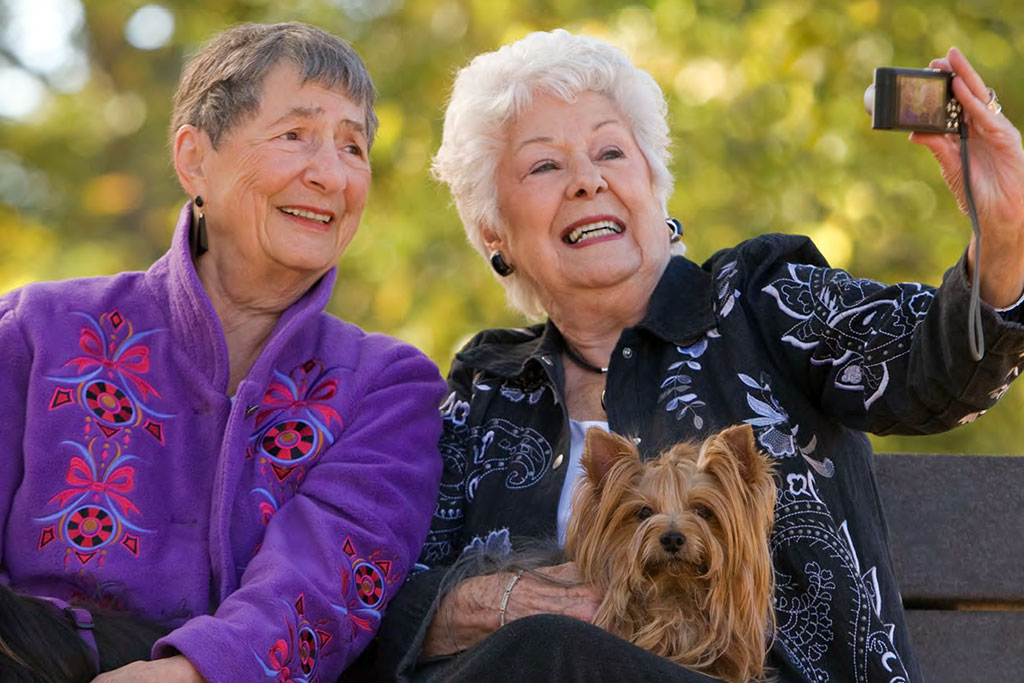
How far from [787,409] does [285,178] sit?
1.38 meters

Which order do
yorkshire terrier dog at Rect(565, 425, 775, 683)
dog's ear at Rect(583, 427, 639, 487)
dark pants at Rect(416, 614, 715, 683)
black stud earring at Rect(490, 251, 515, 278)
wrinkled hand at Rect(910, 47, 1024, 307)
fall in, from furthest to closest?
black stud earring at Rect(490, 251, 515, 278) → dog's ear at Rect(583, 427, 639, 487) → yorkshire terrier dog at Rect(565, 425, 775, 683) → wrinkled hand at Rect(910, 47, 1024, 307) → dark pants at Rect(416, 614, 715, 683)

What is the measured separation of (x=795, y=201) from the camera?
6.82 metres

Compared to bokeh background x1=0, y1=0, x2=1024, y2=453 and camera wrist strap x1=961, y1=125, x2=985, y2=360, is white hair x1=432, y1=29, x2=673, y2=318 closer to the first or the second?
camera wrist strap x1=961, y1=125, x2=985, y2=360

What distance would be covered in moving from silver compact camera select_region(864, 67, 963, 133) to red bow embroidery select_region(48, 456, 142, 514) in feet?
6.19

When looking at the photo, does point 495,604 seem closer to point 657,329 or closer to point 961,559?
point 657,329

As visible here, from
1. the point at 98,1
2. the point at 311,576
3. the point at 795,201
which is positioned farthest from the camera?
the point at 98,1

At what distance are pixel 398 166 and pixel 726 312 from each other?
12.9ft

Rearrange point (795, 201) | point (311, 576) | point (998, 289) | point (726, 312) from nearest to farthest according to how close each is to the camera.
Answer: point (998, 289) < point (311, 576) < point (726, 312) < point (795, 201)

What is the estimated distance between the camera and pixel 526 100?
382 centimetres

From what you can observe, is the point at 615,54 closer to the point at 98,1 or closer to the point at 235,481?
the point at 235,481

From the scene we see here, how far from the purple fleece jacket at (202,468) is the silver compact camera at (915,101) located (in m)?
1.43

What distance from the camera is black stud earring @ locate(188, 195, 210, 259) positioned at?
12.0ft

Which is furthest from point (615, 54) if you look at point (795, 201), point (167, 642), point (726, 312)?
point (795, 201)

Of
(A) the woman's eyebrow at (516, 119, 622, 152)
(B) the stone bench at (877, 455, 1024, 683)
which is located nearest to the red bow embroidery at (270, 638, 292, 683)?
(A) the woman's eyebrow at (516, 119, 622, 152)
